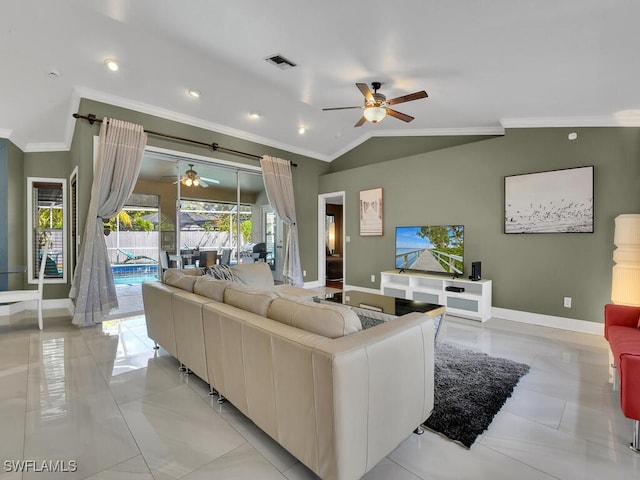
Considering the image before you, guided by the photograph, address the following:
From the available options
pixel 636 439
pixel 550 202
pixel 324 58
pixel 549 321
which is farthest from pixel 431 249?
pixel 636 439

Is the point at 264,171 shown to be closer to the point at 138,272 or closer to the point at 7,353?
the point at 138,272

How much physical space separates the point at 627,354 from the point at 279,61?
3.98 m

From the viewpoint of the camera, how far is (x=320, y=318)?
157 cm

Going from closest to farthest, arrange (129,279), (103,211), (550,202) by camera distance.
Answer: (550,202) → (103,211) → (129,279)

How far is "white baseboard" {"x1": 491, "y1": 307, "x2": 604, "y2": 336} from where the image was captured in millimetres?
3824

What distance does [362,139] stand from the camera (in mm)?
6762

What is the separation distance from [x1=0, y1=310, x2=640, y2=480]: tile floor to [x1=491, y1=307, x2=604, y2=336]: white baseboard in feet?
2.78

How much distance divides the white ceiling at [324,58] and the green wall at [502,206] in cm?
32

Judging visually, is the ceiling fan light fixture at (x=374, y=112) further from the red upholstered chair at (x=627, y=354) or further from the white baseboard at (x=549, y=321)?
the white baseboard at (x=549, y=321)

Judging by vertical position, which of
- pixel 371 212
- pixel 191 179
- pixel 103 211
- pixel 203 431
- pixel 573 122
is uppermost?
pixel 573 122

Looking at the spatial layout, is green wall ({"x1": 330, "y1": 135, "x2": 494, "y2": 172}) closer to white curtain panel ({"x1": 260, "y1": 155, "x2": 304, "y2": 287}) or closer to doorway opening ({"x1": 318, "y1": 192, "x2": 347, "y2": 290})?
doorway opening ({"x1": 318, "y1": 192, "x2": 347, "y2": 290})

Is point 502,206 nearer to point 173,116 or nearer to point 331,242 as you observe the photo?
point 173,116

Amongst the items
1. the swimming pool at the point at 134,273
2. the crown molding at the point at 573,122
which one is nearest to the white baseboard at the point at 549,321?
the crown molding at the point at 573,122

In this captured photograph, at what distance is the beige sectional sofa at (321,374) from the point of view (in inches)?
50.6
